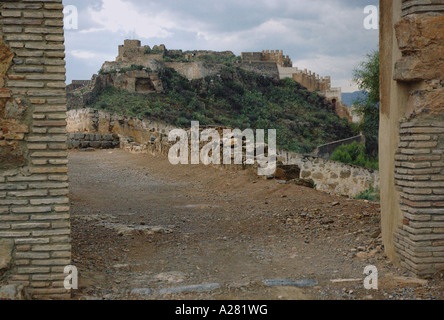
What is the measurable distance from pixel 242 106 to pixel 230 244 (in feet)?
131

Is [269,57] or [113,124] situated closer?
[113,124]

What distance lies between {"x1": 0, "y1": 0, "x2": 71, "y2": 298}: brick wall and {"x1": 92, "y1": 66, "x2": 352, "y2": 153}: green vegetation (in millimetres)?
26414

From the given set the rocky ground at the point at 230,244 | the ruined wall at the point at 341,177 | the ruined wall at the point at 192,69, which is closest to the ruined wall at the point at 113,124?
the ruined wall at the point at 341,177

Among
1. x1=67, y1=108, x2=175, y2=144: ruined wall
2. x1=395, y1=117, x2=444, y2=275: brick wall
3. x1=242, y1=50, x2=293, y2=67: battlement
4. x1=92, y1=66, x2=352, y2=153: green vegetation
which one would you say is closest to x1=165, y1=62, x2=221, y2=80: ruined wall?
x1=92, y1=66, x2=352, y2=153: green vegetation

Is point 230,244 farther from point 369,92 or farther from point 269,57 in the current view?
point 269,57

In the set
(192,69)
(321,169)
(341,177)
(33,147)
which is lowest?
(341,177)

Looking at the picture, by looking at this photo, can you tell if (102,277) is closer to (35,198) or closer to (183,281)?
(183,281)

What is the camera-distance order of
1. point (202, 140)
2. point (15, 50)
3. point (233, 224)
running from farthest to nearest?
1. point (202, 140)
2. point (233, 224)
3. point (15, 50)

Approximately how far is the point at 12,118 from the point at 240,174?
315 inches

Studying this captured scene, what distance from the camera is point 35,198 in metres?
4.30

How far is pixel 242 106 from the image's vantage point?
46.0m

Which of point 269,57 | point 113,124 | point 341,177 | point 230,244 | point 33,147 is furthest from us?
point 269,57

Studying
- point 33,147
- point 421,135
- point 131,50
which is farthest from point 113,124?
point 131,50

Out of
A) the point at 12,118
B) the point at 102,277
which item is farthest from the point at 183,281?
the point at 12,118
